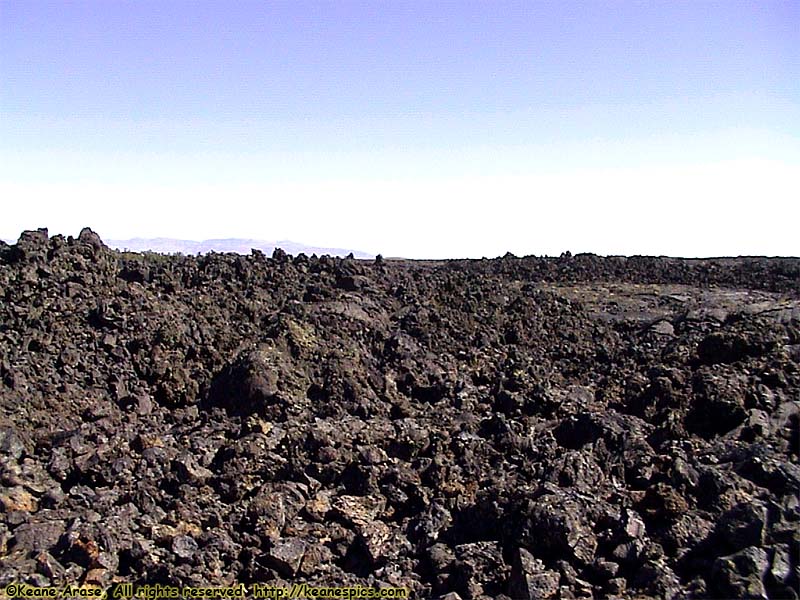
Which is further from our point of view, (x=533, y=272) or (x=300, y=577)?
(x=533, y=272)

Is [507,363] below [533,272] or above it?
below

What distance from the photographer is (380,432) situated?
34.8 ft

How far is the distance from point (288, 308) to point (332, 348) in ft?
5.34

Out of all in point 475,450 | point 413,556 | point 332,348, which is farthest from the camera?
point 332,348

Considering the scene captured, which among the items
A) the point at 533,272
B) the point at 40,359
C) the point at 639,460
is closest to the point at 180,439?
the point at 40,359

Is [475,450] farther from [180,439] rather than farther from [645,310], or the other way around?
[645,310]

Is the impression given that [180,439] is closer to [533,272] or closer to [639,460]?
[639,460]

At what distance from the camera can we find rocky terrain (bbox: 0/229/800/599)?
24.3ft

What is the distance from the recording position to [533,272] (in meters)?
23.8

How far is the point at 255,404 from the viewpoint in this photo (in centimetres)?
1134

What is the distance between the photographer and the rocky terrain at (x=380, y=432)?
741 cm

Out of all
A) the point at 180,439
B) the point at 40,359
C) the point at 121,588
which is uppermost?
the point at 40,359

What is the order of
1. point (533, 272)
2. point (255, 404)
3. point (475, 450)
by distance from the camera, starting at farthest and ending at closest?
1. point (533, 272)
2. point (255, 404)
3. point (475, 450)

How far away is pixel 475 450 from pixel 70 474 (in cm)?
469
